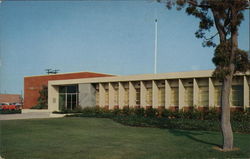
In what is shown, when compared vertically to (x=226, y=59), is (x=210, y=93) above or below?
below

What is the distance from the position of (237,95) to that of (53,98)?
78.3 ft

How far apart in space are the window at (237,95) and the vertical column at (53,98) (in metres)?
23.3

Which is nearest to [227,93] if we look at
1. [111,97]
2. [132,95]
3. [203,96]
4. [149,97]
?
[203,96]

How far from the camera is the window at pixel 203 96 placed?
81.9 ft

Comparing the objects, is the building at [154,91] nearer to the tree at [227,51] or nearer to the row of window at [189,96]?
the row of window at [189,96]

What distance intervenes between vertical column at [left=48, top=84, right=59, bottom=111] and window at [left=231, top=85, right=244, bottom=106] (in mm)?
23271

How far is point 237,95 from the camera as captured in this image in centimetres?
2311

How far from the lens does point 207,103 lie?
24844 millimetres

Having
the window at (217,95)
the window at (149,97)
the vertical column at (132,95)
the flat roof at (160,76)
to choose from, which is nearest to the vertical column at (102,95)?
the flat roof at (160,76)

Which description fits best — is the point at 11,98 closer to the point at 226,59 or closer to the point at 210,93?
the point at 210,93

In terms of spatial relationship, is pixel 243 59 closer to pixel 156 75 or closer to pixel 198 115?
pixel 198 115

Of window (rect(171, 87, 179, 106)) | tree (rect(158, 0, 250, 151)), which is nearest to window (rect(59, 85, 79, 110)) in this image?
window (rect(171, 87, 179, 106))

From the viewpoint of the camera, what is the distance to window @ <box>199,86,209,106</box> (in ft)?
81.9

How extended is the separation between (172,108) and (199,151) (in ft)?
54.4
